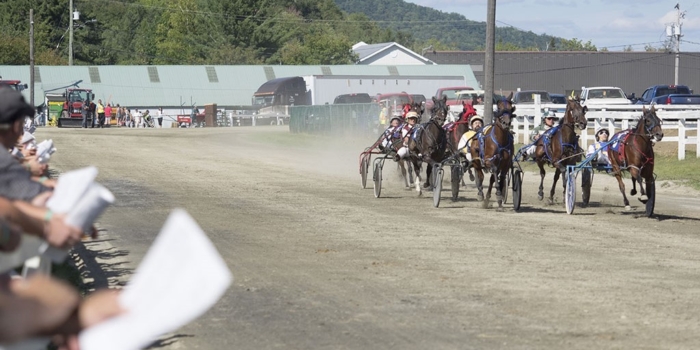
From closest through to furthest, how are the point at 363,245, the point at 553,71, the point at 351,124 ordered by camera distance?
the point at 363,245
the point at 351,124
the point at 553,71

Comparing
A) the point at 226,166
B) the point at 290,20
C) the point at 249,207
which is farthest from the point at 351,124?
the point at 290,20

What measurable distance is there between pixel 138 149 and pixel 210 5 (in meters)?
73.9

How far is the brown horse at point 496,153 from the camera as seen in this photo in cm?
1942

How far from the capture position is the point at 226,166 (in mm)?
31344

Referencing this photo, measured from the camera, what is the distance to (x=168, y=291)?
3.17 meters

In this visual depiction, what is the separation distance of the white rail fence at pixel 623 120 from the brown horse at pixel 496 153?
8926 mm

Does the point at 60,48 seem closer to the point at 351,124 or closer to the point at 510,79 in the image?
the point at 510,79

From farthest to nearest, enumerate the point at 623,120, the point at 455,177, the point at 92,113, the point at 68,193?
the point at 92,113
the point at 623,120
the point at 455,177
the point at 68,193

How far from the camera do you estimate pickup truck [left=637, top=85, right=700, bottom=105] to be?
139ft

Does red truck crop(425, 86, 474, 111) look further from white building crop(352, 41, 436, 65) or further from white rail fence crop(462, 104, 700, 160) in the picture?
white building crop(352, 41, 436, 65)

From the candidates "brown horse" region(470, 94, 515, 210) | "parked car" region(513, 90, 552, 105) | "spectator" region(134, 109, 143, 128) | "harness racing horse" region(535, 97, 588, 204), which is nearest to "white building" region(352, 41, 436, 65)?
"spectator" region(134, 109, 143, 128)

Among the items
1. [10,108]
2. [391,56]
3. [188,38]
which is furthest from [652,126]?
[188,38]

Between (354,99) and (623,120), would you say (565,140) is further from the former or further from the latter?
(354,99)

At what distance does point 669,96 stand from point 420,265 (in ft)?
106
